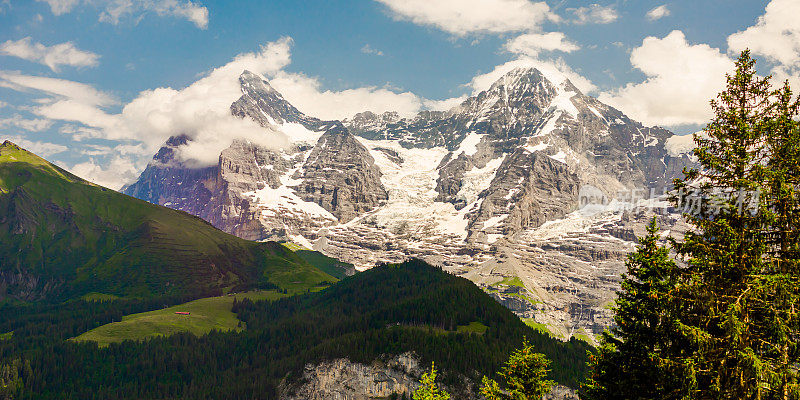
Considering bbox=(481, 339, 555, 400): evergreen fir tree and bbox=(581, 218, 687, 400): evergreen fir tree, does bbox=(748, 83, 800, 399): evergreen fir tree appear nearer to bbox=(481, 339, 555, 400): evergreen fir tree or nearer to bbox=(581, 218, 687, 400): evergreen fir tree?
bbox=(581, 218, 687, 400): evergreen fir tree

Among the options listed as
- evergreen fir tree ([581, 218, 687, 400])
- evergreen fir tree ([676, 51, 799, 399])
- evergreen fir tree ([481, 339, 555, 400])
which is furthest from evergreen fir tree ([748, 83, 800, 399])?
evergreen fir tree ([481, 339, 555, 400])

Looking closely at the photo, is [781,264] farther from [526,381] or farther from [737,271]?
[526,381]

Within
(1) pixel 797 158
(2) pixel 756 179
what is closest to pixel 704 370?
(2) pixel 756 179

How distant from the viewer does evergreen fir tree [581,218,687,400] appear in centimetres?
2216

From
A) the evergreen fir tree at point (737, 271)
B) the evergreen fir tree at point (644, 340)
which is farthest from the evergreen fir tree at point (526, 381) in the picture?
the evergreen fir tree at point (737, 271)

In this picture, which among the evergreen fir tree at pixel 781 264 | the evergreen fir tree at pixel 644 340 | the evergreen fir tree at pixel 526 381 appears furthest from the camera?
the evergreen fir tree at pixel 526 381

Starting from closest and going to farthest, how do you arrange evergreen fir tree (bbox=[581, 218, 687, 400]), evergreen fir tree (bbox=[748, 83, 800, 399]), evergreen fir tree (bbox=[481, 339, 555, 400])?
evergreen fir tree (bbox=[748, 83, 800, 399])
evergreen fir tree (bbox=[581, 218, 687, 400])
evergreen fir tree (bbox=[481, 339, 555, 400])

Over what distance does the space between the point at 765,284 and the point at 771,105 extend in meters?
8.09

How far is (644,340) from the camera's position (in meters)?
24.5

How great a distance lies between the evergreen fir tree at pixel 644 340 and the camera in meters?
22.2

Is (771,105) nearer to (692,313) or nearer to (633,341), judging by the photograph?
(692,313)

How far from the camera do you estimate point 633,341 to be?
82.4 feet

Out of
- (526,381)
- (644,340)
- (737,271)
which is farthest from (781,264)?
(526,381)

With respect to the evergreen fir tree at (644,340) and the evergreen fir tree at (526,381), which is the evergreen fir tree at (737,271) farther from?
the evergreen fir tree at (526,381)
